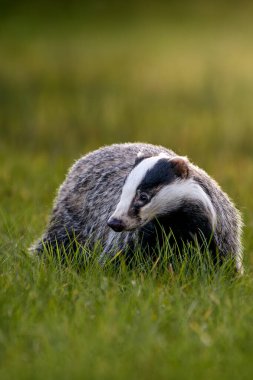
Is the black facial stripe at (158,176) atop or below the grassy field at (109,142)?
atop

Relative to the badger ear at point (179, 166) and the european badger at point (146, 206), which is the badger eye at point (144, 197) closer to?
the european badger at point (146, 206)

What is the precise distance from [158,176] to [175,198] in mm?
161

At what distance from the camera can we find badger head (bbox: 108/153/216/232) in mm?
4891

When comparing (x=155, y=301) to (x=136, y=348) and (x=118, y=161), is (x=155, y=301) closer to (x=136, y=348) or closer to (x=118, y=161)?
(x=136, y=348)

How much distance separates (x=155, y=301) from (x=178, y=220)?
90 centimetres

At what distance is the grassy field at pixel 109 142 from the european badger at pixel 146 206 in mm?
254

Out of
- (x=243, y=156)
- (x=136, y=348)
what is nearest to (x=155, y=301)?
(x=136, y=348)

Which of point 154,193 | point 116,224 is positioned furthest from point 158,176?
point 116,224

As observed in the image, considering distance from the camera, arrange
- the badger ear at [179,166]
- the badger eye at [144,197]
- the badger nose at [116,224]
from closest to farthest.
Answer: the badger nose at [116,224]
the badger eye at [144,197]
the badger ear at [179,166]

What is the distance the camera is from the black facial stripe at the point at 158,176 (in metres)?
4.93

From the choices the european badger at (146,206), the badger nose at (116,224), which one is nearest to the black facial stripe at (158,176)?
the european badger at (146,206)

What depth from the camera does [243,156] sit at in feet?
36.8

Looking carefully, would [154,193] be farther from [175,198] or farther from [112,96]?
[112,96]

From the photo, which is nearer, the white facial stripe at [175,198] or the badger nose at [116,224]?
the badger nose at [116,224]
